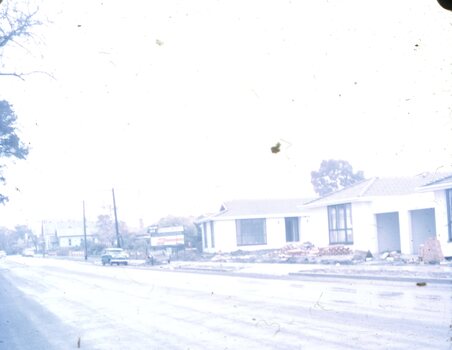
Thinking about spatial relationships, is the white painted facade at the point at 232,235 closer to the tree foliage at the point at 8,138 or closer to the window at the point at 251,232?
the window at the point at 251,232

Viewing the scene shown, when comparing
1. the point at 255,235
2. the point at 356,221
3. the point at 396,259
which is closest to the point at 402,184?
the point at 356,221

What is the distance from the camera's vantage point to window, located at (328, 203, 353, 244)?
37656 mm

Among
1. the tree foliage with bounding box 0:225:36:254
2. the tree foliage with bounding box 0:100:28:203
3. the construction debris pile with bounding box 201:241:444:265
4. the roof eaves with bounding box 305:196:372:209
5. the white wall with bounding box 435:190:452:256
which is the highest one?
the tree foliage with bounding box 0:100:28:203

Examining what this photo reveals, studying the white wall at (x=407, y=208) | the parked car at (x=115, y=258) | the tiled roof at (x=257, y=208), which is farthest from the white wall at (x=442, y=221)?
the parked car at (x=115, y=258)

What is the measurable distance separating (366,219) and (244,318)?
84.3 ft

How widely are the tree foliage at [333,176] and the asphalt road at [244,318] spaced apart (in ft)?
204

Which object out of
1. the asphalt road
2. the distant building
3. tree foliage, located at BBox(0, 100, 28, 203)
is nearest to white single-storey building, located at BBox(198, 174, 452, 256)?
the asphalt road

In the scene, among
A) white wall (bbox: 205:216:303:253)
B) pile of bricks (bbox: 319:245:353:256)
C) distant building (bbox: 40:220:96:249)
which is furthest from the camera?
distant building (bbox: 40:220:96:249)

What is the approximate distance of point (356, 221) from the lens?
36.9 m

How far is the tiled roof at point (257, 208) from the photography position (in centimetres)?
5388

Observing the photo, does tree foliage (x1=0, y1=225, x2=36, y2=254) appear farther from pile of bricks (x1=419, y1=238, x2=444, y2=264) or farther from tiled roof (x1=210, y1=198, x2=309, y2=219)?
pile of bricks (x1=419, y1=238, x2=444, y2=264)

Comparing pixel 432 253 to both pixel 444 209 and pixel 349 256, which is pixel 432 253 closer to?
pixel 444 209

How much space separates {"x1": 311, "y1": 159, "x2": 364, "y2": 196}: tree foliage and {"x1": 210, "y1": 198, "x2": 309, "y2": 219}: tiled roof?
2278 centimetres

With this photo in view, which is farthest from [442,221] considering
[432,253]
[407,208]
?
[407,208]
